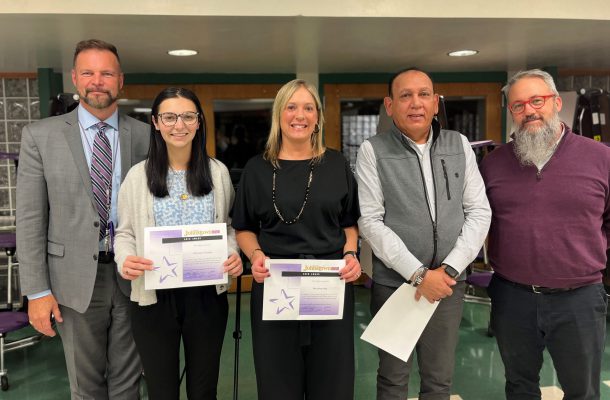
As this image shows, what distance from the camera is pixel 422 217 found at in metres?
1.88

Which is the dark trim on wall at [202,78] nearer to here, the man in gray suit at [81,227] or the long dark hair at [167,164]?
the man in gray suit at [81,227]

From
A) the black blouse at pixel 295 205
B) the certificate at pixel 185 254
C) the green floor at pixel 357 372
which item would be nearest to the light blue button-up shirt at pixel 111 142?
the certificate at pixel 185 254

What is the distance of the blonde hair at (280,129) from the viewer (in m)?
1.81

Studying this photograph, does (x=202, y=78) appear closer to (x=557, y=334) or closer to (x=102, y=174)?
(x=102, y=174)

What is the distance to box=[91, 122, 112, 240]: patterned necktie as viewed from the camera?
1.87m

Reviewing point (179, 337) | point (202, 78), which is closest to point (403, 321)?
point (179, 337)

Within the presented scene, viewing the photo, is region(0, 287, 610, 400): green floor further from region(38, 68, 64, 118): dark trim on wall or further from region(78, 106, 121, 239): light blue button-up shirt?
region(38, 68, 64, 118): dark trim on wall

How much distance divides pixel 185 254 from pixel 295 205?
444 millimetres

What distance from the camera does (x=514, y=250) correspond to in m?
1.95

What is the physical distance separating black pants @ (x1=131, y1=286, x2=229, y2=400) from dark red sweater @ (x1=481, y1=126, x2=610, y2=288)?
4.10 ft

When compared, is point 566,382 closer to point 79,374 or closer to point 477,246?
point 477,246

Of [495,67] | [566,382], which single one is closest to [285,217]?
[566,382]

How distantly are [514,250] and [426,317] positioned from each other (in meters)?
0.47

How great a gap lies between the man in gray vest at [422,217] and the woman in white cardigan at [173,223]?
609 mm
